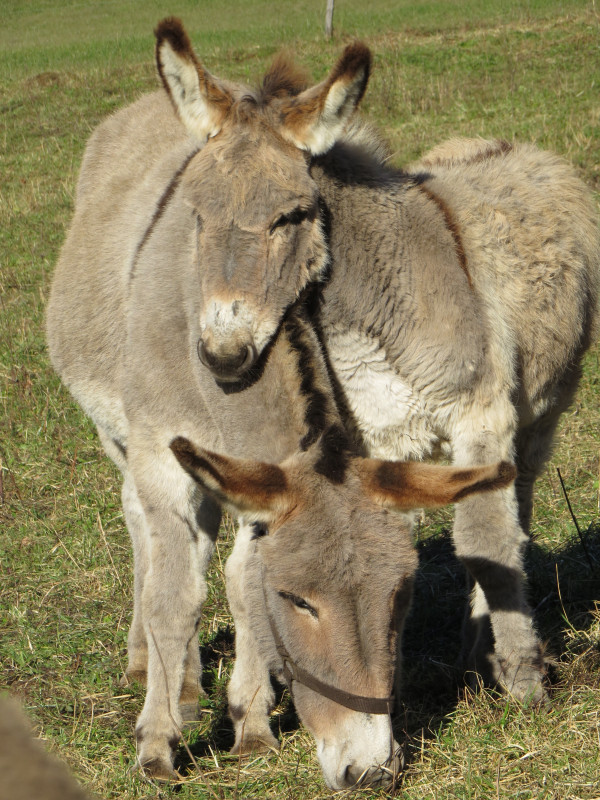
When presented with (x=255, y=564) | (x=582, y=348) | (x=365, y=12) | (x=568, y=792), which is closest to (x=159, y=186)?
(x=255, y=564)

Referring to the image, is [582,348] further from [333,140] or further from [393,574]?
[393,574]

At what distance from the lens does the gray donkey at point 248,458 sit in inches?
118

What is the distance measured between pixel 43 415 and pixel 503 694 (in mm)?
4327

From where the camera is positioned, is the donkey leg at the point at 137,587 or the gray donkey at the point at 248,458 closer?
the gray donkey at the point at 248,458

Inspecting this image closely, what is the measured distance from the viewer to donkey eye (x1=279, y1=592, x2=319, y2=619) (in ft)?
10.00

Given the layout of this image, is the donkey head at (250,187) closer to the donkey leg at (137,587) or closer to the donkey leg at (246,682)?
the donkey leg at (246,682)

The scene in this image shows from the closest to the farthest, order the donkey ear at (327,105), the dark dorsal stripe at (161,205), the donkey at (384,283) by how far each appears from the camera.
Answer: the donkey at (384,283)
the donkey ear at (327,105)
the dark dorsal stripe at (161,205)

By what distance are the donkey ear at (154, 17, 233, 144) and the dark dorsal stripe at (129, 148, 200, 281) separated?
278mm

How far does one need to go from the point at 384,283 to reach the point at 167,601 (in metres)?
1.64

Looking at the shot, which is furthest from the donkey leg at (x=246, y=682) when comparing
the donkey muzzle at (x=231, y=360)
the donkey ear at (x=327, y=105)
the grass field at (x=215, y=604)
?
the donkey ear at (x=327, y=105)

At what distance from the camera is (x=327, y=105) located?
3836 mm

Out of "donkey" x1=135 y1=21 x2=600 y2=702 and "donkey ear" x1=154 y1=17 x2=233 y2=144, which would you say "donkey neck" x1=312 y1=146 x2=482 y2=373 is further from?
"donkey ear" x1=154 y1=17 x2=233 y2=144

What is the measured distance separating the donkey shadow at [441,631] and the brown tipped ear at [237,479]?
1.25 metres

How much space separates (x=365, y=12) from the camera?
97.9 feet
